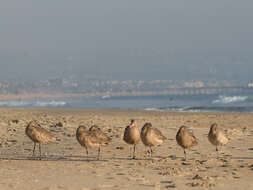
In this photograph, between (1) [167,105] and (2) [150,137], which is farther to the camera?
(1) [167,105]

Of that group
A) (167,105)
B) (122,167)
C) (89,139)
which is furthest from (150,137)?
(167,105)

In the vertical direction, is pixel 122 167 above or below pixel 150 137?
A: below

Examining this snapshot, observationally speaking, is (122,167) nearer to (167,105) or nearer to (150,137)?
(150,137)

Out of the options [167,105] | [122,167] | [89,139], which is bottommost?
[122,167]

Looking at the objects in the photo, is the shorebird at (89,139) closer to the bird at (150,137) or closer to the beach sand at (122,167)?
the beach sand at (122,167)

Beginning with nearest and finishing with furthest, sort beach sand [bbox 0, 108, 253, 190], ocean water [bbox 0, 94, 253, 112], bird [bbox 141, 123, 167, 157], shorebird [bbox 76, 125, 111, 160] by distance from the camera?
beach sand [bbox 0, 108, 253, 190], shorebird [bbox 76, 125, 111, 160], bird [bbox 141, 123, 167, 157], ocean water [bbox 0, 94, 253, 112]

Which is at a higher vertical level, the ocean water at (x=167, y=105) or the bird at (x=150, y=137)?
the ocean water at (x=167, y=105)

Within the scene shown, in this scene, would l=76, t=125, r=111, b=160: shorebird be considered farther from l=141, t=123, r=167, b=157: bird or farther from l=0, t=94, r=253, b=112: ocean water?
l=0, t=94, r=253, b=112: ocean water

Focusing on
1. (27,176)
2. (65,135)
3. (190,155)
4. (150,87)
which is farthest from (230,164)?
(150,87)

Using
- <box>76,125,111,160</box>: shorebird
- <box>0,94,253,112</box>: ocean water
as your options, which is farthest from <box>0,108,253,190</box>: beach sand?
<box>0,94,253,112</box>: ocean water

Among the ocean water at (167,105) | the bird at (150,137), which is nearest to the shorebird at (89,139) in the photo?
the bird at (150,137)

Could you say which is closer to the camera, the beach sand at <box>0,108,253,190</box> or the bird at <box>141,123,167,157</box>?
the beach sand at <box>0,108,253,190</box>

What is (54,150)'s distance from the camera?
46.8 ft

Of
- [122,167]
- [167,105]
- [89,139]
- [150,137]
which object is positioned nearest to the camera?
[122,167]
